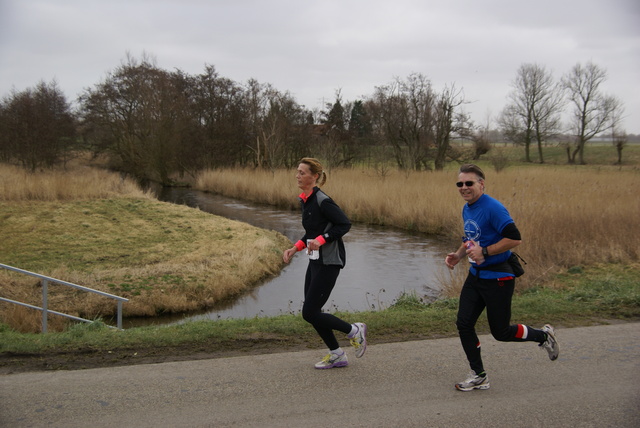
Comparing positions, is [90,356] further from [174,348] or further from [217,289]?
[217,289]

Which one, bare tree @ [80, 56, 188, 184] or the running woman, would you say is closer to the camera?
the running woman

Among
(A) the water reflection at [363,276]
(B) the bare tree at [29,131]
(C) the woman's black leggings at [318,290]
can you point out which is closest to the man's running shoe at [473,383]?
(C) the woman's black leggings at [318,290]

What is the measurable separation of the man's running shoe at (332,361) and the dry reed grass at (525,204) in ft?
21.0

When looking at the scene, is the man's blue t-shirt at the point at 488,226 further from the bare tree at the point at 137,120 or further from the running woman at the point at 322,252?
the bare tree at the point at 137,120

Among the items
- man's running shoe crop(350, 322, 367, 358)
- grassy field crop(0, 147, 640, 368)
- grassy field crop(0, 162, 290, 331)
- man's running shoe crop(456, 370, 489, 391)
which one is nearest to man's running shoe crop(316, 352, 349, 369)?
man's running shoe crop(350, 322, 367, 358)

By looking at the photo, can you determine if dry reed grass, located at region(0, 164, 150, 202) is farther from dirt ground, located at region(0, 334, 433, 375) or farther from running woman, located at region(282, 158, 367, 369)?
running woman, located at region(282, 158, 367, 369)

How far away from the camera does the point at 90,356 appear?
5281 mm

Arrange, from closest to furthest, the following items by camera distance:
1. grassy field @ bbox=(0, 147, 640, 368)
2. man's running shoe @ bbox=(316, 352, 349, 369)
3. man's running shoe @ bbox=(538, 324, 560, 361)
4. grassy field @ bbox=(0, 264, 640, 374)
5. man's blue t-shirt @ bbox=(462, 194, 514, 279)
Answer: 1. man's blue t-shirt @ bbox=(462, 194, 514, 279)
2. man's running shoe @ bbox=(538, 324, 560, 361)
3. man's running shoe @ bbox=(316, 352, 349, 369)
4. grassy field @ bbox=(0, 264, 640, 374)
5. grassy field @ bbox=(0, 147, 640, 368)

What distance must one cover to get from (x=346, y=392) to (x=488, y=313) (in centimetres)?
134

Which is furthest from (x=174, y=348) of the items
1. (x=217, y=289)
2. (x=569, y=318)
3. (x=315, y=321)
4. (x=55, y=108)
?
(x=55, y=108)

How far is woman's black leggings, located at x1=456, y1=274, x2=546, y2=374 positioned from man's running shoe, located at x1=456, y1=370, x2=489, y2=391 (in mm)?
53

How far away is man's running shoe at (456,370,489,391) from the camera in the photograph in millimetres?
4324

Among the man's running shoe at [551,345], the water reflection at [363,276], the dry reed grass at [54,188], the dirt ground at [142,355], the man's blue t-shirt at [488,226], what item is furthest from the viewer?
the dry reed grass at [54,188]

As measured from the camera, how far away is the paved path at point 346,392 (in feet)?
12.6
